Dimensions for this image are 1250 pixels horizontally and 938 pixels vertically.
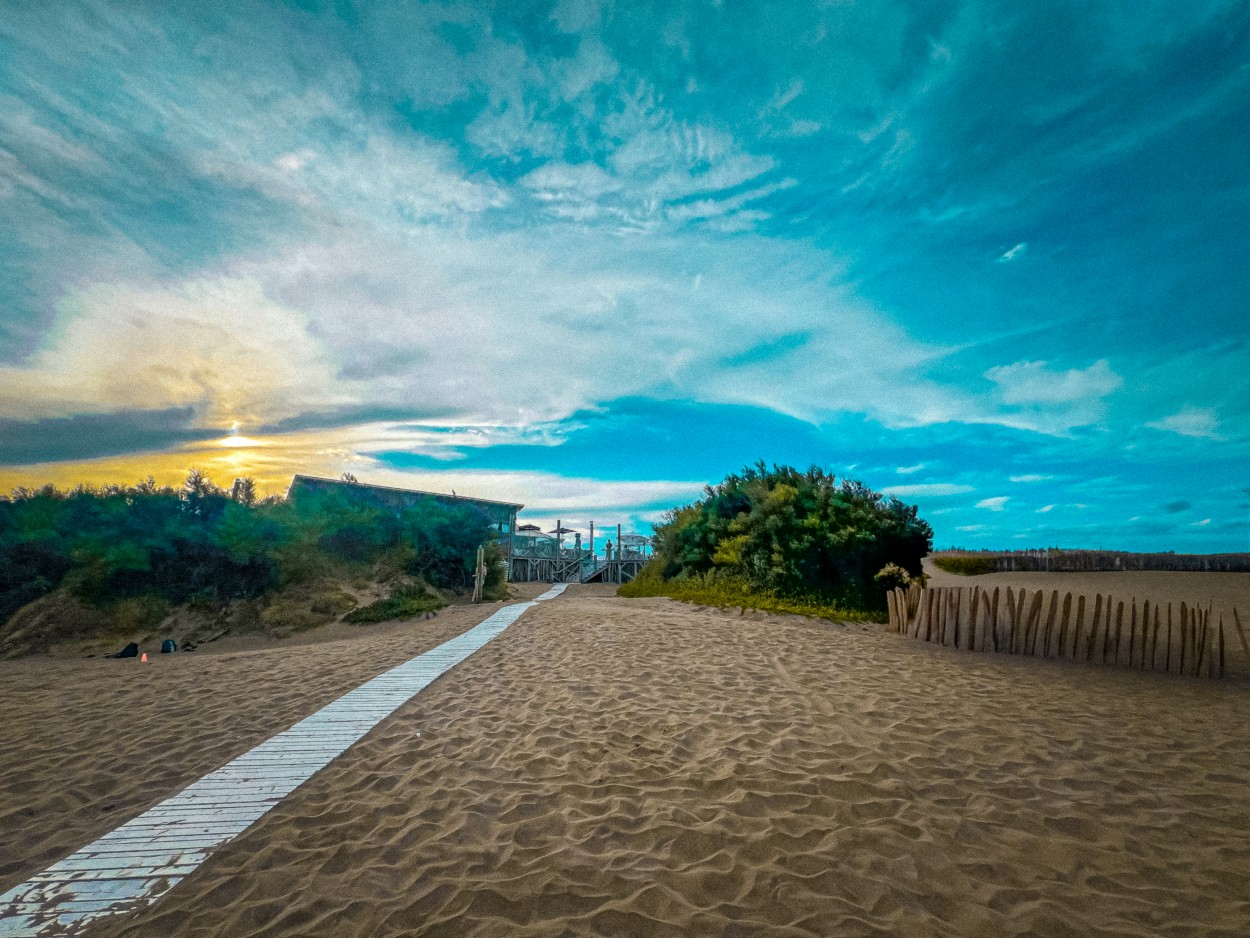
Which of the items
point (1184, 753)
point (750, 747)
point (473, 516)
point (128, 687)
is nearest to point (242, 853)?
point (750, 747)

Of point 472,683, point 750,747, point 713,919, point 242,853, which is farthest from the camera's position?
point 472,683

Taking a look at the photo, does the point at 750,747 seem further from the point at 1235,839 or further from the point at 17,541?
the point at 17,541

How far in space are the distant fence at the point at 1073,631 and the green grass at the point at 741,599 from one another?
232 cm

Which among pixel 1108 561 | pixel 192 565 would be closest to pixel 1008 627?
pixel 192 565

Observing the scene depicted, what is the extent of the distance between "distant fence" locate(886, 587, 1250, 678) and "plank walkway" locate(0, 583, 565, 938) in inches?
361

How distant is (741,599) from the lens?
14.4 metres

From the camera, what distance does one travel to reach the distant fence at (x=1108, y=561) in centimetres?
2458

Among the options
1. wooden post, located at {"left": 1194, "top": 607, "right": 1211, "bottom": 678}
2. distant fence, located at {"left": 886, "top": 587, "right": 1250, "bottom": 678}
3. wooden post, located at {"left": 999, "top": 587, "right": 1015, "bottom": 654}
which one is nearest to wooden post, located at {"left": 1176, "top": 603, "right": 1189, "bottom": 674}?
distant fence, located at {"left": 886, "top": 587, "right": 1250, "bottom": 678}

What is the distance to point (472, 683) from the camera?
288 inches

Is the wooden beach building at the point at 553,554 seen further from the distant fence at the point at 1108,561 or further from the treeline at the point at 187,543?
the distant fence at the point at 1108,561

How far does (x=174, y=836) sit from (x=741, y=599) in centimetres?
1221

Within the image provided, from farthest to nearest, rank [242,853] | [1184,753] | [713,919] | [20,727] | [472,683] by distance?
[472,683] → [20,727] → [1184,753] → [242,853] → [713,919]

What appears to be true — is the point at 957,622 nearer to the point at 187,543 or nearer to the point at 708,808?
the point at 708,808

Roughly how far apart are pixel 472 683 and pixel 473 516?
1716 cm
